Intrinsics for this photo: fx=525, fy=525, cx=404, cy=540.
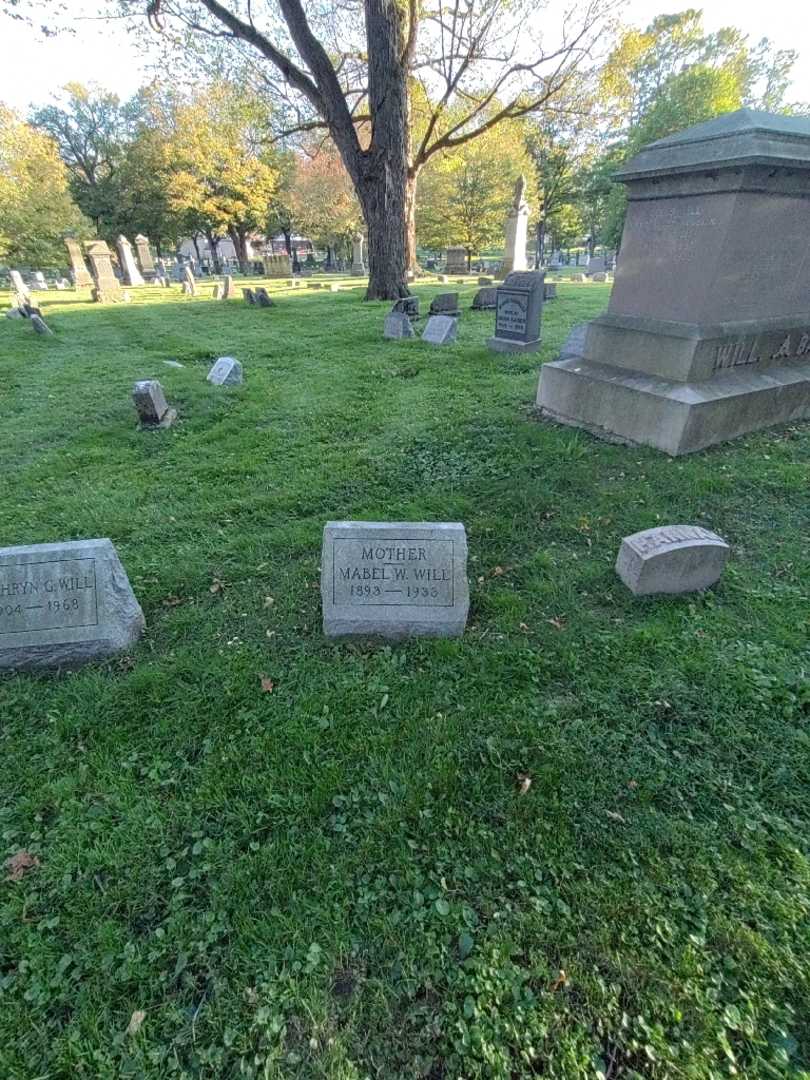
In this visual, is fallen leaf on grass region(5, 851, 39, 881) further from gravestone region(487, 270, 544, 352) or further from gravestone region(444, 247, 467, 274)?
gravestone region(444, 247, 467, 274)

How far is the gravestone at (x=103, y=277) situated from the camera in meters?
19.6

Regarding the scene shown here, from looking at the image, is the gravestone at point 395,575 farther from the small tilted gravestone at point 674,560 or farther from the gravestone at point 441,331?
the gravestone at point 441,331

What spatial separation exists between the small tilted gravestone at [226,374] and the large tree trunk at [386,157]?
8.65 m

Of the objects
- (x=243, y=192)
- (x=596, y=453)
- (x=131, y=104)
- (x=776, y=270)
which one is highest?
(x=131, y=104)

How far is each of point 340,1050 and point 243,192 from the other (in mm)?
41627

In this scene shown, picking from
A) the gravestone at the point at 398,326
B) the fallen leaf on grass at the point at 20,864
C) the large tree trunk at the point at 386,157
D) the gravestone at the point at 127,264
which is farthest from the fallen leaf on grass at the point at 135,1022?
the gravestone at the point at 127,264

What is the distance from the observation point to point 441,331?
10102 mm

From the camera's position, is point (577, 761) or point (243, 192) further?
point (243, 192)

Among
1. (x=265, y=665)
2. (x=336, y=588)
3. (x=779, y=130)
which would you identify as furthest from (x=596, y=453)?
(x=265, y=665)

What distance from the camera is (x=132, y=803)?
7.48 ft

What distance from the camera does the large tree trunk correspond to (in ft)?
39.5

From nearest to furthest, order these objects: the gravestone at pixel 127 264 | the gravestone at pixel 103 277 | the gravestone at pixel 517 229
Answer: the gravestone at pixel 103 277, the gravestone at pixel 517 229, the gravestone at pixel 127 264

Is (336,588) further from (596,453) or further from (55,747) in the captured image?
(596,453)

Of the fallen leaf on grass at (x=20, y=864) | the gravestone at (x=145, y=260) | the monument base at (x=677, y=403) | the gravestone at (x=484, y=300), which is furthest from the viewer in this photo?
the gravestone at (x=145, y=260)
